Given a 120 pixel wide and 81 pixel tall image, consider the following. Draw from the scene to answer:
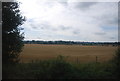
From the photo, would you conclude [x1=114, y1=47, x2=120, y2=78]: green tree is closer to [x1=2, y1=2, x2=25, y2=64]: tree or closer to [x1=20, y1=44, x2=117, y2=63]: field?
[x1=20, y1=44, x2=117, y2=63]: field

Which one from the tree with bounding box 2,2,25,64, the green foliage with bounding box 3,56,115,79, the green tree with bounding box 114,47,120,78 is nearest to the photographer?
the green foliage with bounding box 3,56,115,79

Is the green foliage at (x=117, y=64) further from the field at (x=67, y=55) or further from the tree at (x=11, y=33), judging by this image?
the tree at (x=11, y=33)

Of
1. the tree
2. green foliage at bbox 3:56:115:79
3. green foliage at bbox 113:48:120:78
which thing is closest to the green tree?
green foliage at bbox 113:48:120:78

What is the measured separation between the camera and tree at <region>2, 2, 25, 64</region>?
1348cm

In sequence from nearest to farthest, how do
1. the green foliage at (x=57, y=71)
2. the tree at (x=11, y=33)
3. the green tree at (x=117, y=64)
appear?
the green foliage at (x=57, y=71) → the green tree at (x=117, y=64) → the tree at (x=11, y=33)

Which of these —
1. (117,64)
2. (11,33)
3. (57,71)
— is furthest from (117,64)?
(11,33)

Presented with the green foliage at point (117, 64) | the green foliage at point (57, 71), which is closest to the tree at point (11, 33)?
the green foliage at point (57, 71)

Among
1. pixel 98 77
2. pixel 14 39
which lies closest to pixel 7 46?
pixel 14 39

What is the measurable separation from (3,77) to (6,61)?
1.49 metres

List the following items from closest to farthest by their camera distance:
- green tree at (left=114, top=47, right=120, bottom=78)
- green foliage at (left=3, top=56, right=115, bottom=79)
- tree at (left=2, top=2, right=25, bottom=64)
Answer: green foliage at (left=3, top=56, right=115, bottom=79)
green tree at (left=114, top=47, right=120, bottom=78)
tree at (left=2, top=2, right=25, bottom=64)

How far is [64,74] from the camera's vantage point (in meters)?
11.6

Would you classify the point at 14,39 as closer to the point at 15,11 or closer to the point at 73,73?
the point at 15,11

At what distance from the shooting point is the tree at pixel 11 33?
44.2ft

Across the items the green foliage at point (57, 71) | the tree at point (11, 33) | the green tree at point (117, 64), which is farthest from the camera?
the tree at point (11, 33)
